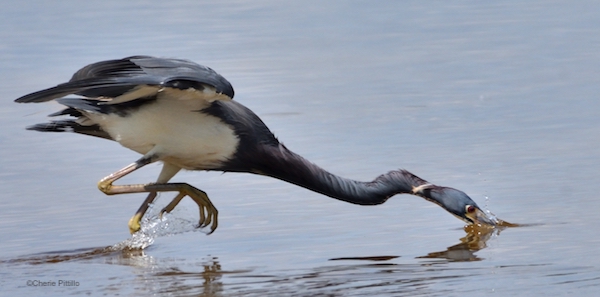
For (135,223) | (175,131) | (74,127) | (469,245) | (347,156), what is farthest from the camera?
(347,156)

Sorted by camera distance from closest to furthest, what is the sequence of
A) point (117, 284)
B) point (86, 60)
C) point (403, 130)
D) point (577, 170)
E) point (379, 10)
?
point (117, 284), point (577, 170), point (403, 130), point (86, 60), point (379, 10)

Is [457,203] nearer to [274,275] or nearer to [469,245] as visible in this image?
[469,245]

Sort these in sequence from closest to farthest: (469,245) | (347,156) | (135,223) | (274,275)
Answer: (274,275) → (469,245) → (135,223) → (347,156)

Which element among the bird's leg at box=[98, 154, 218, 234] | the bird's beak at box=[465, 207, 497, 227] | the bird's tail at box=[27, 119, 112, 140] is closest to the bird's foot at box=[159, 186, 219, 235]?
the bird's leg at box=[98, 154, 218, 234]

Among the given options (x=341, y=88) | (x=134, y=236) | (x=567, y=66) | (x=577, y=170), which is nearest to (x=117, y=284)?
(x=134, y=236)

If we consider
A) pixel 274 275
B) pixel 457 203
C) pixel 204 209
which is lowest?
pixel 274 275

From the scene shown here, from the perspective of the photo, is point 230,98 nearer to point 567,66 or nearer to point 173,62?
point 173,62

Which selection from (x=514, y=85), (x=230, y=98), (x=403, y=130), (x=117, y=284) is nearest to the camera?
(x=117, y=284)

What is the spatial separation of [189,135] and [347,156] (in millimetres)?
2275

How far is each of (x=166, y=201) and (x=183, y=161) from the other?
3.42 feet

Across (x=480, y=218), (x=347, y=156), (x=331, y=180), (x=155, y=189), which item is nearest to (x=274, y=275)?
(x=331, y=180)

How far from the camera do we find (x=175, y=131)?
8156mm

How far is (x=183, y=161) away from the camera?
330 inches

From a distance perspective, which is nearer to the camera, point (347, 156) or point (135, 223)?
point (135, 223)
